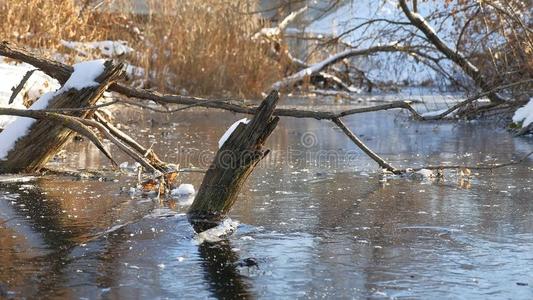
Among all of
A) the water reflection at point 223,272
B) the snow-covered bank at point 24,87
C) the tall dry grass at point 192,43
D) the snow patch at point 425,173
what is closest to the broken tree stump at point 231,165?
the water reflection at point 223,272

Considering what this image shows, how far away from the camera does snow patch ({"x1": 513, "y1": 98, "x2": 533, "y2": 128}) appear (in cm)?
933

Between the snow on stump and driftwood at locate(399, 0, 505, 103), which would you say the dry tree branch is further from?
driftwood at locate(399, 0, 505, 103)

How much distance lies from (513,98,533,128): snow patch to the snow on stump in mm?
5387

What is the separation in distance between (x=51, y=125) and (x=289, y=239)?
97.9 inches

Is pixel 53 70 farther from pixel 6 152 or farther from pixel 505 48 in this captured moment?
pixel 505 48

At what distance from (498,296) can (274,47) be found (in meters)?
14.8

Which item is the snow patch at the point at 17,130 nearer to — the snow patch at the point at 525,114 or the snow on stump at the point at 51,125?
the snow on stump at the point at 51,125

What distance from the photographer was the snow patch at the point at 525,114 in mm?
9328

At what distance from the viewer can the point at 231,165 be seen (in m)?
4.21

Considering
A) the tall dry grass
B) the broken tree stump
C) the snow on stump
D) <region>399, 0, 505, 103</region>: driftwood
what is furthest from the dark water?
the tall dry grass

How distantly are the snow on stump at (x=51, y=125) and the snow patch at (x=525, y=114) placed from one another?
212 inches

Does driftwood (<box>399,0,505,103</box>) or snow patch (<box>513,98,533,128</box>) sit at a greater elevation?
driftwood (<box>399,0,505,103</box>)

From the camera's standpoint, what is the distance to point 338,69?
20391 mm

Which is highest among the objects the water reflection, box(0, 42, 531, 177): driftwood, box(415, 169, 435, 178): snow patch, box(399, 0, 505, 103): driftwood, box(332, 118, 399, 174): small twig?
box(399, 0, 505, 103): driftwood
